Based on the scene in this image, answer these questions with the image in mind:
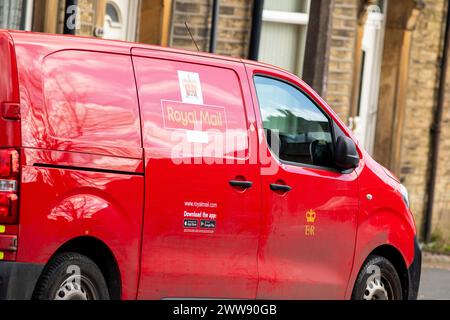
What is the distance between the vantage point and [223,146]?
9.30 meters

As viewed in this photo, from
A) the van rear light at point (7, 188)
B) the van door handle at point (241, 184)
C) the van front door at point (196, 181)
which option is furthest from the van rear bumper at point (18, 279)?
the van door handle at point (241, 184)

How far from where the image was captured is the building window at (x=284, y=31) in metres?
18.5

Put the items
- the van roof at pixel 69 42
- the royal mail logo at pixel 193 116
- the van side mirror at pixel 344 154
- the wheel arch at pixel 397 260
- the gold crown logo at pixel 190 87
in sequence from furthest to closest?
the wheel arch at pixel 397 260 → the van side mirror at pixel 344 154 → the gold crown logo at pixel 190 87 → the royal mail logo at pixel 193 116 → the van roof at pixel 69 42

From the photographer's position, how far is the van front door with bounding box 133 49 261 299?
8781mm

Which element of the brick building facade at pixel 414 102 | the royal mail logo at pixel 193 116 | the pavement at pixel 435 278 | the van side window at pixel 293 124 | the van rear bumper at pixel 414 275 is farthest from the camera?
the brick building facade at pixel 414 102

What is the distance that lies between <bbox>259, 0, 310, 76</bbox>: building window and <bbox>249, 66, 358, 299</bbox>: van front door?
8.22 metres

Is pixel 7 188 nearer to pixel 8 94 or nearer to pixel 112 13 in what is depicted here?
pixel 8 94

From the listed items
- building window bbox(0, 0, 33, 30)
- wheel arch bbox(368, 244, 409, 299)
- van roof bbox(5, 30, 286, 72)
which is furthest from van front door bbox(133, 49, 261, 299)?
building window bbox(0, 0, 33, 30)

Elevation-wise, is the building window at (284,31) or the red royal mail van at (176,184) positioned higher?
the building window at (284,31)

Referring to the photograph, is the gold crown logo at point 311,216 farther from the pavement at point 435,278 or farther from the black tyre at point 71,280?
the pavement at point 435,278

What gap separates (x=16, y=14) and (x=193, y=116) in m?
5.59

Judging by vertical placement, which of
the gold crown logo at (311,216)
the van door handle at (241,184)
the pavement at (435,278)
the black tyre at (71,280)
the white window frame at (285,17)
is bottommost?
the pavement at (435,278)

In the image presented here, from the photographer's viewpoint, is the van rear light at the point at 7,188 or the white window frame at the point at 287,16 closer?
the van rear light at the point at 7,188

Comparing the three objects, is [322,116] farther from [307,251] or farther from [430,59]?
[430,59]
